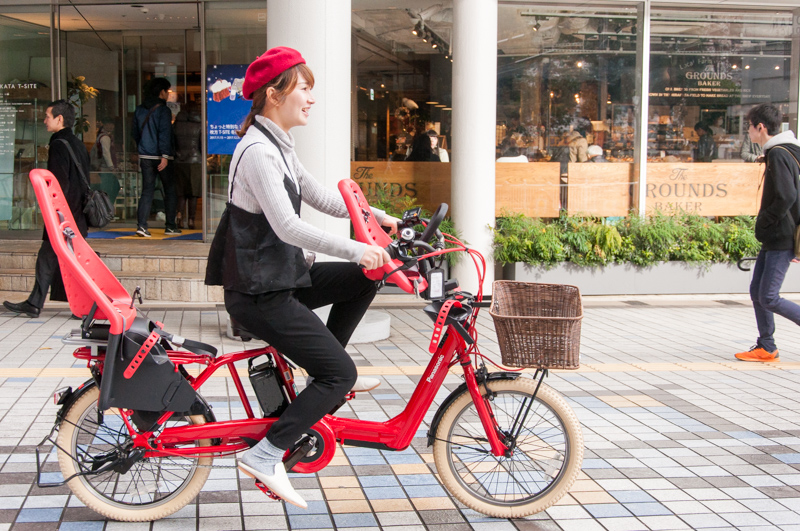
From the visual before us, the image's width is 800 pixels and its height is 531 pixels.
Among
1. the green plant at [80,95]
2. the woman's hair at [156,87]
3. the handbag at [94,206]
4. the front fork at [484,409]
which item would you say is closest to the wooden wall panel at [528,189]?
the woman's hair at [156,87]

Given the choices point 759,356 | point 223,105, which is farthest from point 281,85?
point 223,105

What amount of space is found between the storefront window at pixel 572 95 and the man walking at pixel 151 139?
4.63 m

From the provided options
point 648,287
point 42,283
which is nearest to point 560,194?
point 648,287

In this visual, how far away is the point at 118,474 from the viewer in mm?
3422

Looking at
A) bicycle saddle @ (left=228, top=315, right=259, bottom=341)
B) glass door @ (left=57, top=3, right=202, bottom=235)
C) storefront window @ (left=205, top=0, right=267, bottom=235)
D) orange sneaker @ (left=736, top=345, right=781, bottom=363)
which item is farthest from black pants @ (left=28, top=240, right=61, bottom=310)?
orange sneaker @ (left=736, top=345, right=781, bottom=363)

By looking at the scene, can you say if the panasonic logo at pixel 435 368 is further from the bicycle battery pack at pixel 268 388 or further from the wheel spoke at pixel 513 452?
the bicycle battery pack at pixel 268 388

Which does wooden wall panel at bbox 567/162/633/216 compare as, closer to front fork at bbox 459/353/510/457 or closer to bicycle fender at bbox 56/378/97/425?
front fork at bbox 459/353/510/457

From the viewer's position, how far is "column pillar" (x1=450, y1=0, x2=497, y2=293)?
9453 millimetres

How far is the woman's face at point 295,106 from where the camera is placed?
10.3ft

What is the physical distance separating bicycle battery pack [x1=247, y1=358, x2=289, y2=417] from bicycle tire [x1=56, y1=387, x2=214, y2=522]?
10.6 inches

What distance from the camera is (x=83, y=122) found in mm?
12422

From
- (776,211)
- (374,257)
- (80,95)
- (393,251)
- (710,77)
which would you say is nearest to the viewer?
(374,257)

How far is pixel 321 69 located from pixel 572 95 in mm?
5538

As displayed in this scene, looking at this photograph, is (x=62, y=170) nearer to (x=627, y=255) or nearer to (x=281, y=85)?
(x=281, y=85)
